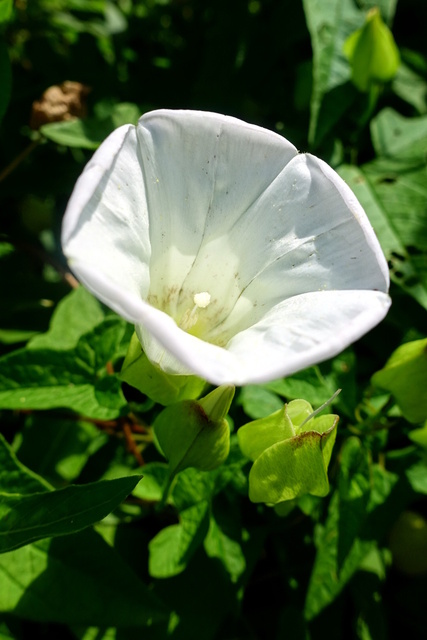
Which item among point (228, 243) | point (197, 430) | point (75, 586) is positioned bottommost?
point (75, 586)

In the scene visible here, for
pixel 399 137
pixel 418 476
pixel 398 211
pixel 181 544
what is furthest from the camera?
pixel 399 137

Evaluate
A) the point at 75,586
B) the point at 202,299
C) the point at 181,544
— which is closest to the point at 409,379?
the point at 202,299

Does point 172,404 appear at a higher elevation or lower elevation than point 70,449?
higher

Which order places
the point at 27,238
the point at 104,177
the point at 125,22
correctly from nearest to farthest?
the point at 104,177
the point at 27,238
the point at 125,22

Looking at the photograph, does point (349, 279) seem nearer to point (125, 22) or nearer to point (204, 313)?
point (204, 313)

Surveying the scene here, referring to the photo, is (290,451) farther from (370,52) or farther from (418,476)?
(370,52)

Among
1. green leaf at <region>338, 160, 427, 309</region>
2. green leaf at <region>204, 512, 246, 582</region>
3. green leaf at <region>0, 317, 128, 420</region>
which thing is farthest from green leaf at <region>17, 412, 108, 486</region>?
green leaf at <region>338, 160, 427, 309</region>

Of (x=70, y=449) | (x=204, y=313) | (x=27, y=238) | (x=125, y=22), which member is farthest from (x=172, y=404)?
(x=125, y=22)

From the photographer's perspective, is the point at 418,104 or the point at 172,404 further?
the point at 418,104
